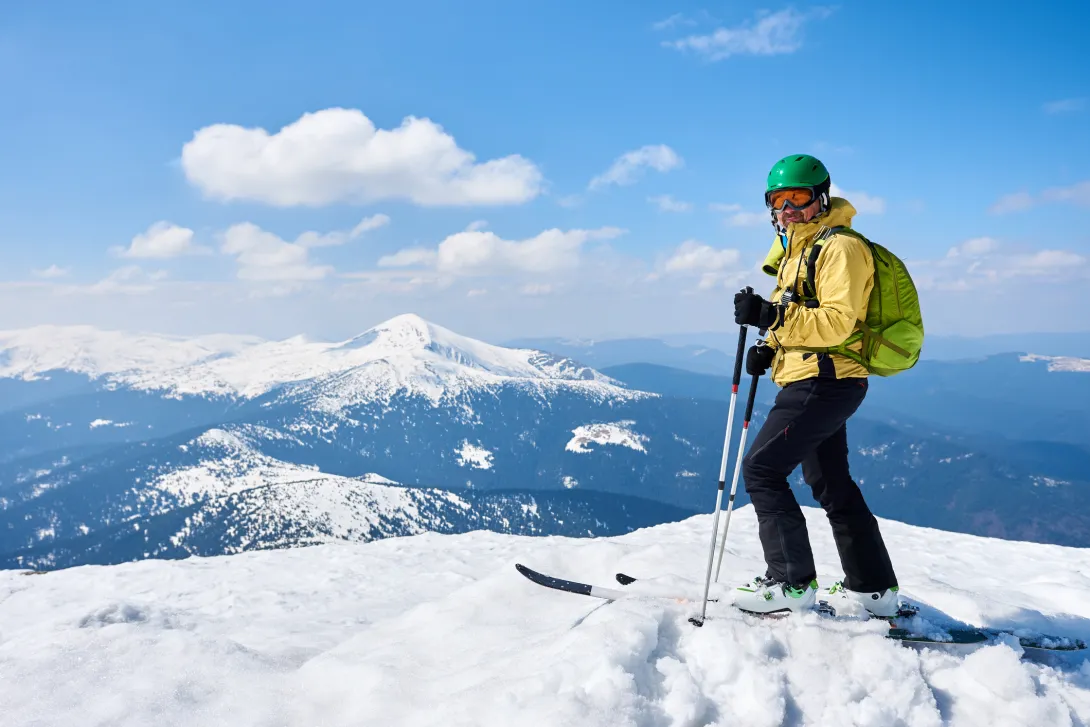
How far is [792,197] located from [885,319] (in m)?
1.52

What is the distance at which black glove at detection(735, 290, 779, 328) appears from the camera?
18.1 feet

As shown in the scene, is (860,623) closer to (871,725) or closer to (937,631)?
(937,631)

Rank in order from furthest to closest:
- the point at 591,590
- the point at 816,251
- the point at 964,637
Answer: the point at 591,590
the point at 964,637
the point at 816,251

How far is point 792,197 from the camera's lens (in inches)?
233

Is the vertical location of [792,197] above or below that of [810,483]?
above

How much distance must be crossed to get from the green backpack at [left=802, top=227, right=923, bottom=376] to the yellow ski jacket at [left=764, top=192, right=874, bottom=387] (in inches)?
3.4

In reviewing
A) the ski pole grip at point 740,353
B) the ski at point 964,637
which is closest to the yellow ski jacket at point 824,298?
the ski pole grip at point 740,353

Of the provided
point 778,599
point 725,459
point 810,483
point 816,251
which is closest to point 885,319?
point 816,251

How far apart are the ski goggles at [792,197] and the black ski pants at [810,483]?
181 cm

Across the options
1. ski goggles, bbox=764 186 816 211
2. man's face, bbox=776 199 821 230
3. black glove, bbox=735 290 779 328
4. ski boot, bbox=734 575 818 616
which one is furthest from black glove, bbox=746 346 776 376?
ski boot, bbox=734 575 818 616

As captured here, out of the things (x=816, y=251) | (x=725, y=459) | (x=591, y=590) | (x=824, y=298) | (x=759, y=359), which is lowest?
(x=591, y=590)

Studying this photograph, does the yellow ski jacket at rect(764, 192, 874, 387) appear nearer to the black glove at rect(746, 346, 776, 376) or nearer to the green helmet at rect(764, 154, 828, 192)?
the black glove at rect(746, 346, 776, 376)

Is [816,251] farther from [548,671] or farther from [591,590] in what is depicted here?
[591,590]

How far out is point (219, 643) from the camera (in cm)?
665
